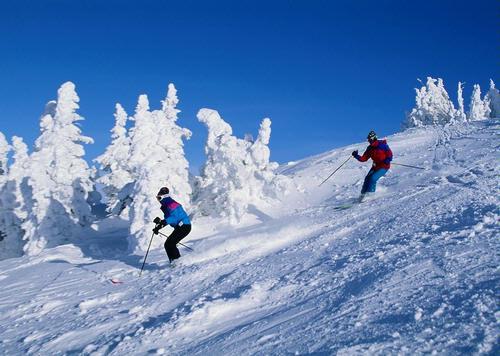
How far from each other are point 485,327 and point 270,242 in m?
7.09

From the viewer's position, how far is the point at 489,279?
449 centimetres

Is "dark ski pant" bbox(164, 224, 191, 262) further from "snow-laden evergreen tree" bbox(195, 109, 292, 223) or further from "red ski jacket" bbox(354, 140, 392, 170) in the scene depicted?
"snow-laden evergreen tree" bbox(195, 109, 292, 223)

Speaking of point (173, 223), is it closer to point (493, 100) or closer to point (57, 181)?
point (57, 181)

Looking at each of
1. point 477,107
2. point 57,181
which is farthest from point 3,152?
point 477,107

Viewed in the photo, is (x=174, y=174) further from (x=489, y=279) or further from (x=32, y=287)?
(x=489, y=279)

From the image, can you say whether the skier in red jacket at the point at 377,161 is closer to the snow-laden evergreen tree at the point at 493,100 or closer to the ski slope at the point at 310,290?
the ski slope at the point at 310,290

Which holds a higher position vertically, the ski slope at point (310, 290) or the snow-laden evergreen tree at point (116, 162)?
the snow-laden evergreen tree at point (116, 162)

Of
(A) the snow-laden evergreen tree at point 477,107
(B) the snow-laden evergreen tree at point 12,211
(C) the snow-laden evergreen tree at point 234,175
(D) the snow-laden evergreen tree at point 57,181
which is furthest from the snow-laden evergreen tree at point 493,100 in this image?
(B) the snow-laden evergreen tree at point 12,211

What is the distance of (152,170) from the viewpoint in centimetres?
2052

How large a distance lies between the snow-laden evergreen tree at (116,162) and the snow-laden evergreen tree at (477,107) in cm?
6172

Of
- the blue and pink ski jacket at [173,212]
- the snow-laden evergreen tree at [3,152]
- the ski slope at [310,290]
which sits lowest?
the ski slope at [310,290]

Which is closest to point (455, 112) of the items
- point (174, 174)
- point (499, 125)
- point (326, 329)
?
point (499, 125)

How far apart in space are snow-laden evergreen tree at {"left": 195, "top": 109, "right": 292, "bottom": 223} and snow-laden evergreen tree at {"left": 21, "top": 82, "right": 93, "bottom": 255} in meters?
9.48

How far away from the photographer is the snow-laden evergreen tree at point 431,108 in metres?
66.6
